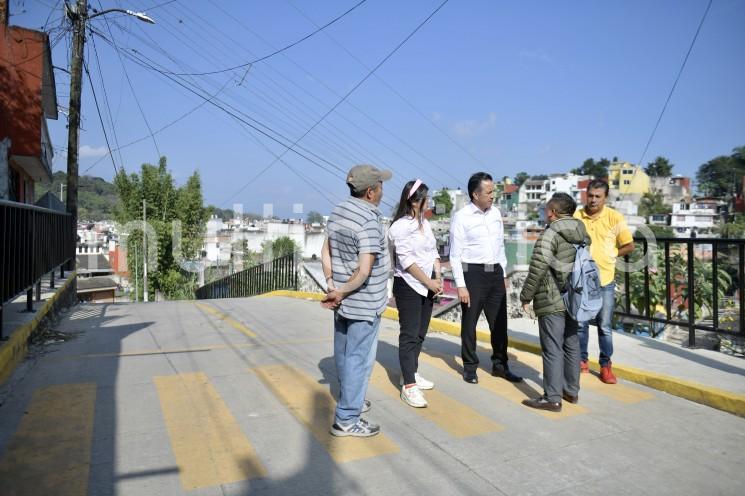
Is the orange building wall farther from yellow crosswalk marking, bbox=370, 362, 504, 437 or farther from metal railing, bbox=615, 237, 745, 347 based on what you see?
metal railing, bbox=615, 237, 745, 347

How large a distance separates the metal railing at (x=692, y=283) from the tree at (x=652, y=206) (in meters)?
102

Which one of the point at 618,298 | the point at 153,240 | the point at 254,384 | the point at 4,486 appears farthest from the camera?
the point at 153,240

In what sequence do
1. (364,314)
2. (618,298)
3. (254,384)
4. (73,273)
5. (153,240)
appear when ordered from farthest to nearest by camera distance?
(153,240)
(73,273)
(618,298)
(254,384)
(364,314)

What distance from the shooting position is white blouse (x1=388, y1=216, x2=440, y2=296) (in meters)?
4.46

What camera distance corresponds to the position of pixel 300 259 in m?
16.9

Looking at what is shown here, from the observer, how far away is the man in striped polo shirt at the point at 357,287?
3.51m

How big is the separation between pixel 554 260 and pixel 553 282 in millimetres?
180

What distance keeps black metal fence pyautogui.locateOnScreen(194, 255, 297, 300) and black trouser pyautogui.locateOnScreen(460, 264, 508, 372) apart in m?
12.0

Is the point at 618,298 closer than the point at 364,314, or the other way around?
the point at 364,314

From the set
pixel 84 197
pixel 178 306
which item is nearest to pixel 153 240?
pixel 178 306

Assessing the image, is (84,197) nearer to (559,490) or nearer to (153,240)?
(153,240)

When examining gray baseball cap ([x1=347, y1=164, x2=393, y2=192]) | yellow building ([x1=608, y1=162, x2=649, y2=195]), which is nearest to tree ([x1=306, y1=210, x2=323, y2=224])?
yellow building ([x1=608, y1=162, x2=649, y2=195])

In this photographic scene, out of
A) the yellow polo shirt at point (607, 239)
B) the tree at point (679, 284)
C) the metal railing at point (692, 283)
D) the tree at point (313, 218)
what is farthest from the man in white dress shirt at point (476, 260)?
the tree at point (313, 218)

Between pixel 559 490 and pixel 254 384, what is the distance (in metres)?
2.80
